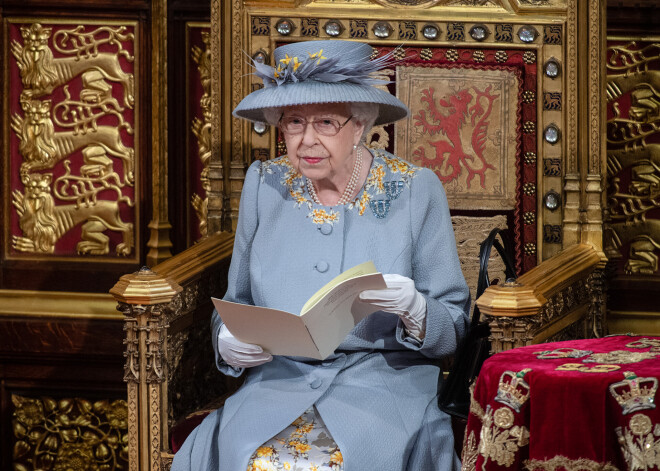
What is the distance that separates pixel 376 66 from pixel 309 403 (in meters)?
0.99

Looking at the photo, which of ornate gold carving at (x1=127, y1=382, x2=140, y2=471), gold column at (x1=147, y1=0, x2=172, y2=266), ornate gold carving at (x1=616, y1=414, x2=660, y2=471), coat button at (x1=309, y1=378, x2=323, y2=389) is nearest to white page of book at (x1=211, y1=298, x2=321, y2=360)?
coat button at (x1=309, y1=378, x2=323, y2=389)

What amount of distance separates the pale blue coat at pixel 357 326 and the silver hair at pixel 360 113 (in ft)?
0.44

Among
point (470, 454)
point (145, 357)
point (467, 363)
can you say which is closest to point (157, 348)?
point (145, 357)

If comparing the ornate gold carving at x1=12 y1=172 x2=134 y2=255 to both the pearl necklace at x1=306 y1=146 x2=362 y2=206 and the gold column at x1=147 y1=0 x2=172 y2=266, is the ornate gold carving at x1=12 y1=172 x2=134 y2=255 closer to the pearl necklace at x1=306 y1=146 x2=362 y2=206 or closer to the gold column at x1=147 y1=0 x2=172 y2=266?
the gold column at x1=147 y1=0 x2=172 y2=266

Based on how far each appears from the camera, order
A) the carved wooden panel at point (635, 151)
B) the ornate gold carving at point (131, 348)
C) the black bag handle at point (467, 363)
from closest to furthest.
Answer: the black bag handle at point (467, 363)
the ornate gold carving at point (131, 348)
the carved wooden panel at point (635, 151)

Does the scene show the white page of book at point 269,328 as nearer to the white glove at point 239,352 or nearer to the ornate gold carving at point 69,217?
the white glove at point 239,352

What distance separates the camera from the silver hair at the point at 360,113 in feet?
10.9

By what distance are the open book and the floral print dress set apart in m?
0.20

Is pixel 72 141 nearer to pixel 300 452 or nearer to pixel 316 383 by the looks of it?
pixel 316 383

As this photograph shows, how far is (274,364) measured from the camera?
130 inches

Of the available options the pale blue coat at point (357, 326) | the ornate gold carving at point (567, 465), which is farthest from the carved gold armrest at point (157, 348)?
the ornate gold carving at point (567, 465)

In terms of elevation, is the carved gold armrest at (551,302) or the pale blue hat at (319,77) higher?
the pale blue hat at (319,77)

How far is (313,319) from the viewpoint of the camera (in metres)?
2.87

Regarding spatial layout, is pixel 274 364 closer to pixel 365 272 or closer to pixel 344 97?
pixel 365 272
